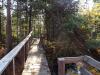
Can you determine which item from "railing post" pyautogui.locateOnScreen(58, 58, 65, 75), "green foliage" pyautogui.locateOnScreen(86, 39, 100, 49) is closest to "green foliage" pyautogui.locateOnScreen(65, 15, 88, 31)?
"green foliage" pyautogui.locateOnScreen(86, 39, 100, 49)

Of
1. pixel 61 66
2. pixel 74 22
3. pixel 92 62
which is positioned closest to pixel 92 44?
pixel 74 22

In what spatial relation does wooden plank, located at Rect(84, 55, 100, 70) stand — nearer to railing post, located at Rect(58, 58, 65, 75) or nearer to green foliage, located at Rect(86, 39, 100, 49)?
railing post, located at Rect(58, 58, 65, 75)

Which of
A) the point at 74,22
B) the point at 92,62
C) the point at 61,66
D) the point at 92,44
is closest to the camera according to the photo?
the point at 92,62

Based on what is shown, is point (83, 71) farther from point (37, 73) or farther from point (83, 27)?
point (83, 27)

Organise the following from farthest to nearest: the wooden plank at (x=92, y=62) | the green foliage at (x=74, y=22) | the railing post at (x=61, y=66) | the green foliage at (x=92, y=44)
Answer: the green foliage at (x=74, y=22) < the green foliage at (x=92, y=44) < the railing post at (x=61, y=66) < the wooden plank at (x=92, y=62)

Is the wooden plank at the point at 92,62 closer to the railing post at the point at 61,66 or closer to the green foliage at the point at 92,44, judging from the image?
the railing post at the point at 61,66

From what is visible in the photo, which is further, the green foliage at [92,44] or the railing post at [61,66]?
the green foliage at [92,44]

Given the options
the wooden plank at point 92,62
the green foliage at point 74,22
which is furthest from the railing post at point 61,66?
the green foliage at point 74,22

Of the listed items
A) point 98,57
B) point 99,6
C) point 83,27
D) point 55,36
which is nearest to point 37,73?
point 98,57

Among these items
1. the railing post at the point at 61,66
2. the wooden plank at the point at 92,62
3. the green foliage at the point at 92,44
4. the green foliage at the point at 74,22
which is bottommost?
the green foliage at the point at 92,44

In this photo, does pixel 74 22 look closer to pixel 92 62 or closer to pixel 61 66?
pixel 61 66

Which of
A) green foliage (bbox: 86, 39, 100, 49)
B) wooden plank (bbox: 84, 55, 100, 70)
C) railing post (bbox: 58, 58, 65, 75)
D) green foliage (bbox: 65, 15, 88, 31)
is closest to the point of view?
wooden plank (bbox: 84, 55, 100, 70)

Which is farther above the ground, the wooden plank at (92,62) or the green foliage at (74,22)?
the green foliage at (74,22)

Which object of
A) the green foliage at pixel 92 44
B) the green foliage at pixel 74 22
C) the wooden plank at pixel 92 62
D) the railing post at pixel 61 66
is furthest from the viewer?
the green foliage at pixel 74 22
